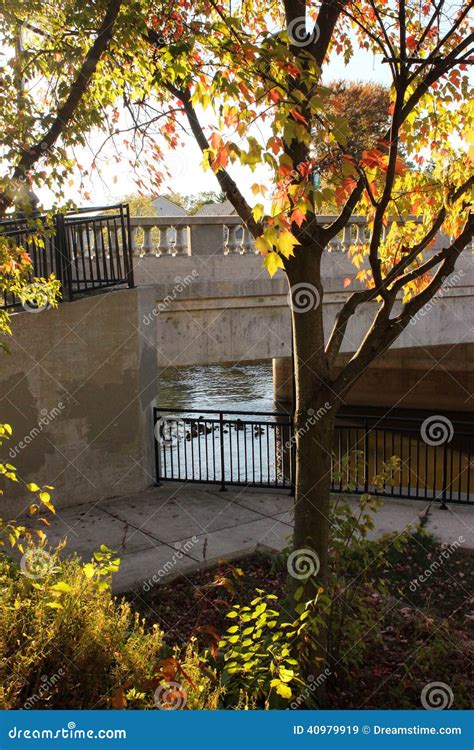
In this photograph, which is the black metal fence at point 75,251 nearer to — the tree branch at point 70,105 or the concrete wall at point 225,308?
the concrete wall at point 225,308

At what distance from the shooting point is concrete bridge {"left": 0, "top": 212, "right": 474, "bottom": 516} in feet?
29.2

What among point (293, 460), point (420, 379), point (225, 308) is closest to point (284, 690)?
point (225, 308)

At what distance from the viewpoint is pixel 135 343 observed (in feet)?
31.8

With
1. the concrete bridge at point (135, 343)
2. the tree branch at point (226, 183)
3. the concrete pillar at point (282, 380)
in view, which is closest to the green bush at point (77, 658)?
the tree branch at point (226, 183)

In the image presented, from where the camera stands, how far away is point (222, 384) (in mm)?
28984

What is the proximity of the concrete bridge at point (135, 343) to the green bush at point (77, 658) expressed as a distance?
475cm

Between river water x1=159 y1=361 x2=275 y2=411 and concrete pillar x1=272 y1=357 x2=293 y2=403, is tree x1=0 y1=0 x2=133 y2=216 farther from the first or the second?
concrete pillar x1=272 y1=357 x2=293 y2=403

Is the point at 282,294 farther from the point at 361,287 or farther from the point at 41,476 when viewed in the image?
the point at 41,476

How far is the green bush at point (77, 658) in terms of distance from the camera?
3.64 metres

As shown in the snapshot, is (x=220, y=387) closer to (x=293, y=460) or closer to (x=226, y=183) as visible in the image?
(x=293, y=460)

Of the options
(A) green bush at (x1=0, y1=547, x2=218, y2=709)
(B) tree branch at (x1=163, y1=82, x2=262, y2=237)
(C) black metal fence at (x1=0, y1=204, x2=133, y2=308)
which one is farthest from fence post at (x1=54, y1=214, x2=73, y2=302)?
(A) green bush at (x1=0, y1=547, x2=218, y2=709)

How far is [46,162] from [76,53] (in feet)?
3.00

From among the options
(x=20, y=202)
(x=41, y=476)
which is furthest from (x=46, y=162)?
(x=41, y=476)

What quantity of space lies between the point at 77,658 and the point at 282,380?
22766 millimetres
